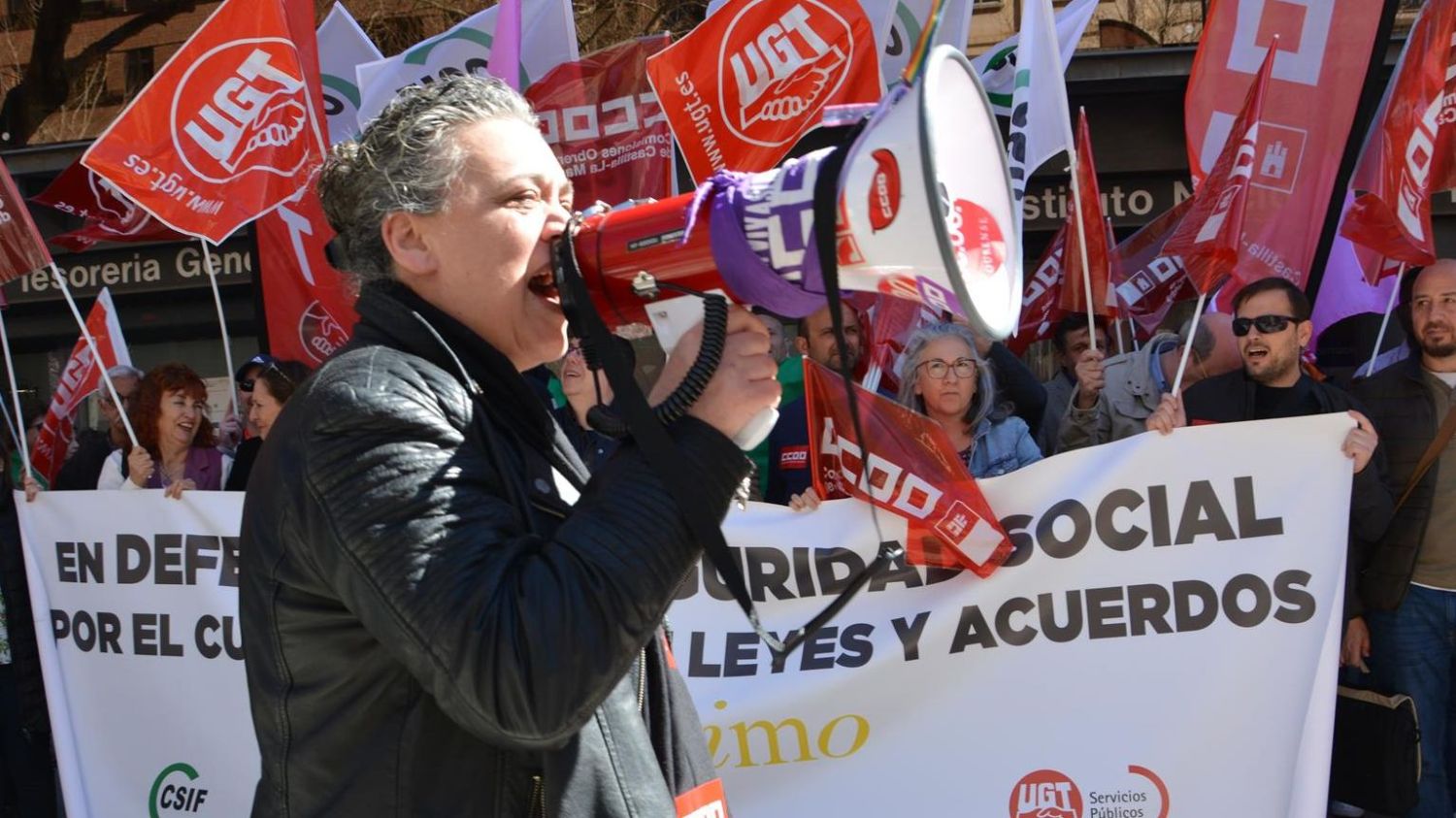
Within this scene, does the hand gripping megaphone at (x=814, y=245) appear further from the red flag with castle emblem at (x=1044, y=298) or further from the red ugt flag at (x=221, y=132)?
the red flag with castle emblem at (x=1044, y=298)

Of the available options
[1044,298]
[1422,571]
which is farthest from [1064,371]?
[1422,571]

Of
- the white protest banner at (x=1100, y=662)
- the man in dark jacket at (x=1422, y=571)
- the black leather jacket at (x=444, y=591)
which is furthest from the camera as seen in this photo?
the man in dark jacket at (x=1422, y=571)

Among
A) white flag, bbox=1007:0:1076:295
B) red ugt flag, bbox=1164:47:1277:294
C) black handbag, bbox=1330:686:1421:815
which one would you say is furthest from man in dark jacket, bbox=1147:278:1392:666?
white flag, bbox=1007:0:1076:295

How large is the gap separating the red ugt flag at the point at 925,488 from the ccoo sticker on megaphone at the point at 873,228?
93.0 inches

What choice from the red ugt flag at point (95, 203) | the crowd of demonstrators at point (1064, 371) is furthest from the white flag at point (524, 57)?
the crowd of demonstrators at point (1064, 371)

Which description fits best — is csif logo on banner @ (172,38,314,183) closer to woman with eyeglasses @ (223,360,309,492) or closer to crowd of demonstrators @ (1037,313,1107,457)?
woman with eyeglasses @ (223,360,309,492)

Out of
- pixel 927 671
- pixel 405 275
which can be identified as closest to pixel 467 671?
pixel 405 275

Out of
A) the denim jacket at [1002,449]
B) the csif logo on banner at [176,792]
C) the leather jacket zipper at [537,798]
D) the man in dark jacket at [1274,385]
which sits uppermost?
the leather jacket zipper at [537,798]

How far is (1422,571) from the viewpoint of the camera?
4.25 meters

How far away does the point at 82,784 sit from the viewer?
479 centimetres

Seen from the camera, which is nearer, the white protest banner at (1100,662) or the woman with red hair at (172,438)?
the white protest banner at (1100,662)

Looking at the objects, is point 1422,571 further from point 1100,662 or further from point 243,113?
point 243,113

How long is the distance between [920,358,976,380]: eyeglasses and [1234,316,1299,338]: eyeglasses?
32.5 inches

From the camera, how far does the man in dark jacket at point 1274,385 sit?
422 centimetres
